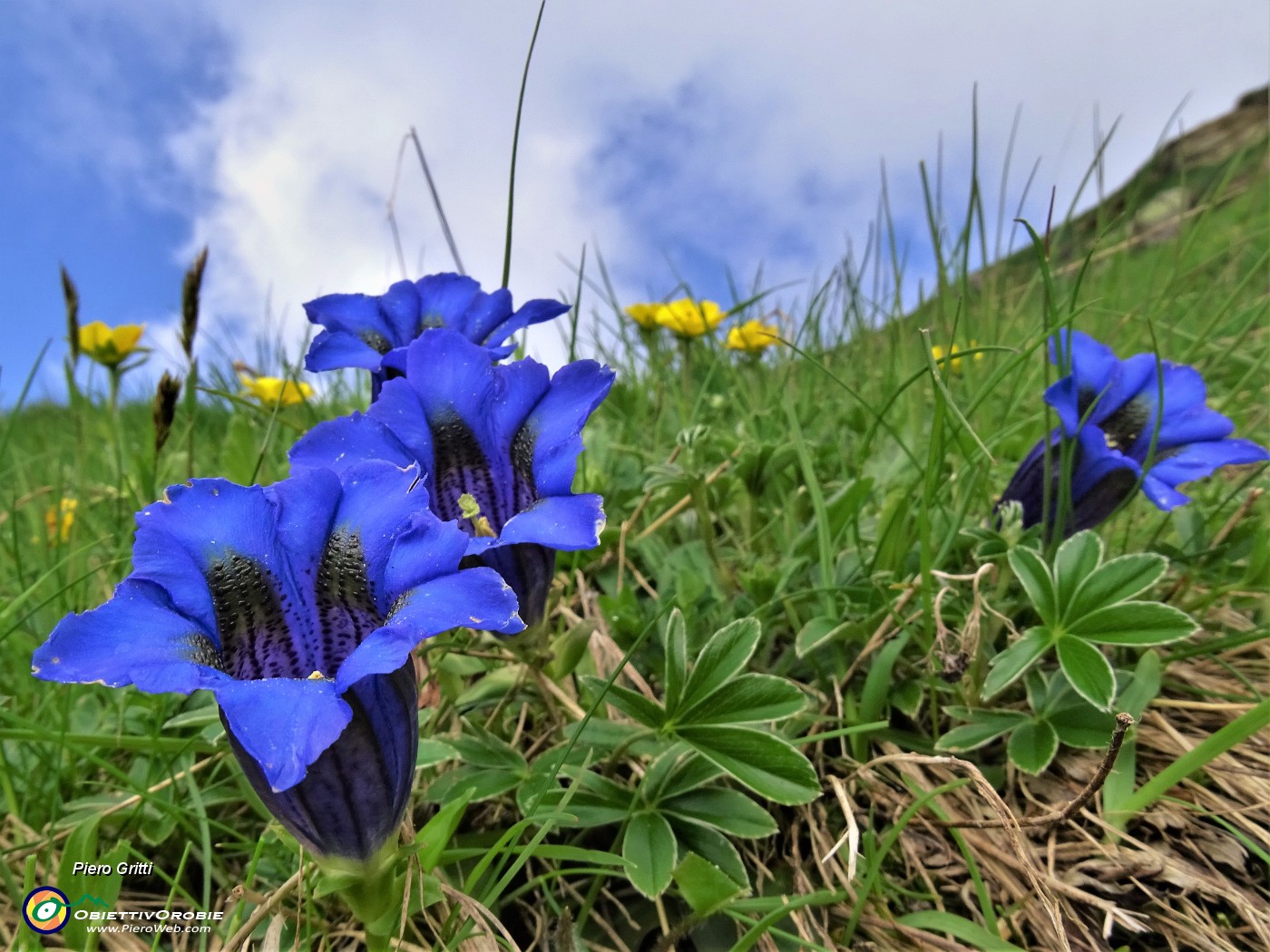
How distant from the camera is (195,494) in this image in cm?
89

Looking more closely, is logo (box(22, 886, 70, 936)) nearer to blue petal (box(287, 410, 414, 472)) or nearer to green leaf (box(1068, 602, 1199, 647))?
blue petal (box(287, 410, 414, 472))

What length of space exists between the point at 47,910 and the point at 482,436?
833mm

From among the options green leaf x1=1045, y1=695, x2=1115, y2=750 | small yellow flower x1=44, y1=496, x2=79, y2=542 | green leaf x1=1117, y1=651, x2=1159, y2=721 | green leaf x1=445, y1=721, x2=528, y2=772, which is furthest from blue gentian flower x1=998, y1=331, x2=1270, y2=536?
small yellow flower x1=44, y1=496, x2=79, y2=542

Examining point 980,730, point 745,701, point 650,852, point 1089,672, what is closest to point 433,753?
point 650,852

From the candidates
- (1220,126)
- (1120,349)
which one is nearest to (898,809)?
(1120,349)

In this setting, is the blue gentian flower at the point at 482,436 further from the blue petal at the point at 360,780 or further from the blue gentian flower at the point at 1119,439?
the blue gentian flower at the point at 1119,439

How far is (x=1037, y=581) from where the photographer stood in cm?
137

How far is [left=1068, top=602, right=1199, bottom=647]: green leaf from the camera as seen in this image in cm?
129

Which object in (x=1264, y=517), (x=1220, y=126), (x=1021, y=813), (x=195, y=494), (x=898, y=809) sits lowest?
(x=1021, y=813)

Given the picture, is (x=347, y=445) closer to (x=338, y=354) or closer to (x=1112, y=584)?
(x=338, y=354)

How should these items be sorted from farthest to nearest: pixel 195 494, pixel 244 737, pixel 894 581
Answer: pixel 894 581
pixel 195 494
pixel 244 737

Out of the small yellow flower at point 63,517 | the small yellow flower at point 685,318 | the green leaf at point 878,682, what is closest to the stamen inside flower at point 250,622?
the green leaf at point 878,682

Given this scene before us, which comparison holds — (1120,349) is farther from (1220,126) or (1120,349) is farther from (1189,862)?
(1220,126)

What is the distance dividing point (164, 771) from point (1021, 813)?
1.37 meters
